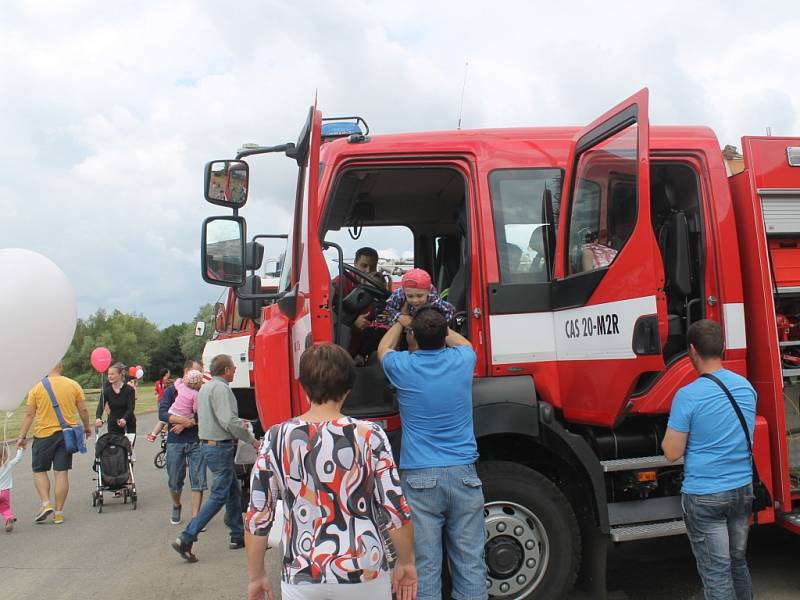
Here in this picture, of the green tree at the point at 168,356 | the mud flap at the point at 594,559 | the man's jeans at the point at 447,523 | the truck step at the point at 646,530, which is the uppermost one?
the green tree at the point at 168,356

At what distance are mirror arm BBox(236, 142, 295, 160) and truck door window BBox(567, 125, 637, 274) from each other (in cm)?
180

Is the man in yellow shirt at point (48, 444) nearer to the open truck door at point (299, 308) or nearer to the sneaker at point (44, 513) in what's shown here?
the sneaker at point (44, 513)

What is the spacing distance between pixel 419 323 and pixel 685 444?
151 centimetres

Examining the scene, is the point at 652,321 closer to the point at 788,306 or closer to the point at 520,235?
the point at 520,235

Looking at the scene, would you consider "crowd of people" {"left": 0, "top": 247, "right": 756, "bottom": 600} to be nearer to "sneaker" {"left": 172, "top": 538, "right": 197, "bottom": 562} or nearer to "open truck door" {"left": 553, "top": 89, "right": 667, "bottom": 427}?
"open truck door" {"left": 553, "top": 89, "right": 667, "bottom": 427}

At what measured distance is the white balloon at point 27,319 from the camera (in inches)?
206

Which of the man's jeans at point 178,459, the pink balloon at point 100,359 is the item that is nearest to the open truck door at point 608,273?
the man's jeans at point 178,459

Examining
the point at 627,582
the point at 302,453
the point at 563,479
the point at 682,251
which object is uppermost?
the point at 682,251

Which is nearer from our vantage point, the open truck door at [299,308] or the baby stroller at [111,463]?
the open truck door at [299,308]

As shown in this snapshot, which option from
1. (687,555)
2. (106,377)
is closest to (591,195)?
(687,555)

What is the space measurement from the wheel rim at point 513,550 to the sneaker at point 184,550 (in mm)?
3369

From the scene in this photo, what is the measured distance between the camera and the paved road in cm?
513

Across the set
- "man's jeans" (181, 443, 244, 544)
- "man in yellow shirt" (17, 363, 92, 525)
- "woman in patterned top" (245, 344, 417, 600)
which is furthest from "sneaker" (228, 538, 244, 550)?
"woman in patterned top" (245, 344, 417, 600)

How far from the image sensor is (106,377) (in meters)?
10.1
